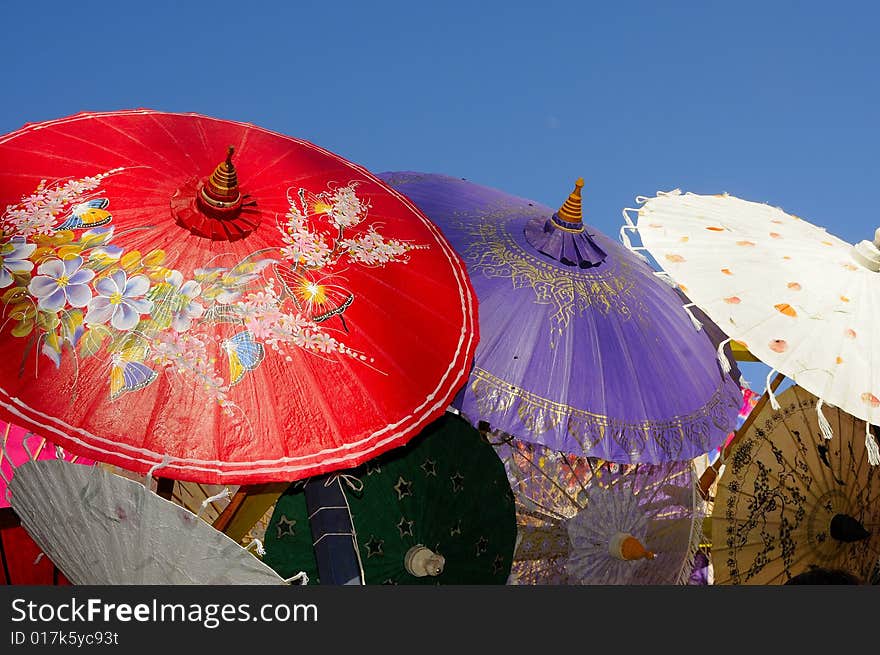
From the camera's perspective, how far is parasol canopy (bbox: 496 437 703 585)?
16.1ft

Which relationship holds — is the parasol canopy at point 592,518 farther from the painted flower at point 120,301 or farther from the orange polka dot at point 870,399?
the painted flower at point 120,301

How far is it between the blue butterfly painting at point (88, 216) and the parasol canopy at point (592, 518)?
2121 mm

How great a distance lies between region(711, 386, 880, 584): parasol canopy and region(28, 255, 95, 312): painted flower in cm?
318

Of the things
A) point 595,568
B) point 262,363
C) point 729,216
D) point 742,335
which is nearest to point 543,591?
point 262,363

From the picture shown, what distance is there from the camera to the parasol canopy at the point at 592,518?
193 inches

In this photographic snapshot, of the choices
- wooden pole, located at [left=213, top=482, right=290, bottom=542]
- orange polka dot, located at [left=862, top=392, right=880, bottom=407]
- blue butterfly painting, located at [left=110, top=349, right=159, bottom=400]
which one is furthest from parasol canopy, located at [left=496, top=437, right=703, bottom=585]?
blue butterfly painting, located at [left=110, top=349, right=159, bottom=400]

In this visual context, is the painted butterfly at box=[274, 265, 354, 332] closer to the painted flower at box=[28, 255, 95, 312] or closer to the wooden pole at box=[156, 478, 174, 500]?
the painted flower at box=[28, 255, 95, 312]

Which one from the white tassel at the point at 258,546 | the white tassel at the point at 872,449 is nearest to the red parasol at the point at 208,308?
the white tassel at the point at 258,546

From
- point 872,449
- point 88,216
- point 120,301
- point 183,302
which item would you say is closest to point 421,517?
point 183,302

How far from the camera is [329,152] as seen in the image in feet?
16.8

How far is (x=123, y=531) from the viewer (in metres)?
3.01

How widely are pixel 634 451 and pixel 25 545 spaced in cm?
276

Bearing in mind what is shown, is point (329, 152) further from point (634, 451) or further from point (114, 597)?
point (114, 597)

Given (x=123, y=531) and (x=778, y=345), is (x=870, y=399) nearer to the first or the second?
(x=778, y=345)
